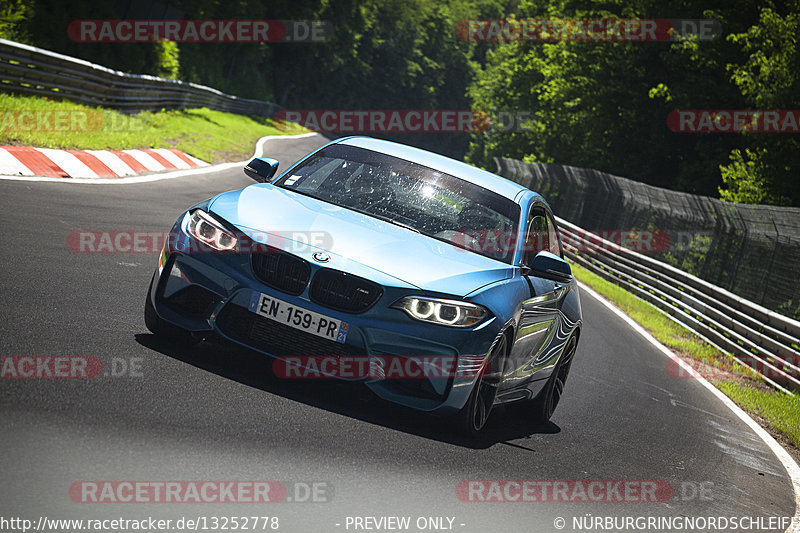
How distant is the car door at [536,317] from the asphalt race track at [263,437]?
1.63ft

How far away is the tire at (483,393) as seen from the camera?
5.91 m

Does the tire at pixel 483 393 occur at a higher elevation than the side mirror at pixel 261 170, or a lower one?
lower

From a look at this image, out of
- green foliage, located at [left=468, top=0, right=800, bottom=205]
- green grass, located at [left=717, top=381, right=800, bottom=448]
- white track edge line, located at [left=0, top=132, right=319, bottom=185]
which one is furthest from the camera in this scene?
green foliage, located at [left=468, top=0, right=800, bottom=205]

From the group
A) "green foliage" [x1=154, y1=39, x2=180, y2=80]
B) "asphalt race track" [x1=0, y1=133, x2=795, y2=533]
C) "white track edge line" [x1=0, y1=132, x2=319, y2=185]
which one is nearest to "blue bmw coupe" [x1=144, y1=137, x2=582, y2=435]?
"asphalt race track" [x1=0, y1=133, x2=795, y2=533]

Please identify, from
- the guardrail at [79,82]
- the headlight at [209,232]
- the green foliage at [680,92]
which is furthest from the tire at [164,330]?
the green foliage at [680,92]

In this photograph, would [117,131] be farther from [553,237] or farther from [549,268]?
[549,268]

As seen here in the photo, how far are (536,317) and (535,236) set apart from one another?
0.76 m

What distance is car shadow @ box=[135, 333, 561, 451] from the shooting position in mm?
6012

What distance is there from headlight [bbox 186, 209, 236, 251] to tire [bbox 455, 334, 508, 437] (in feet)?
5.27

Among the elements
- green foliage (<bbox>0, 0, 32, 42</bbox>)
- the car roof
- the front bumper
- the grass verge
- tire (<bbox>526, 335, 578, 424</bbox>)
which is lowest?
the grass verge

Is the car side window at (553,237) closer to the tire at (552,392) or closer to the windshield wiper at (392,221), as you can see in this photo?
the tire at (552,392)

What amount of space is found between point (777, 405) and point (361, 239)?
7.42 m

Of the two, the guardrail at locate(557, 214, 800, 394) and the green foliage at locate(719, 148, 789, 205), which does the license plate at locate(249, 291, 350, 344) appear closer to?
the guardrail at locate(557, 214, 800, 394)

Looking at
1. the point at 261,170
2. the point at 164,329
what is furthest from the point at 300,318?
the point at 261,170
